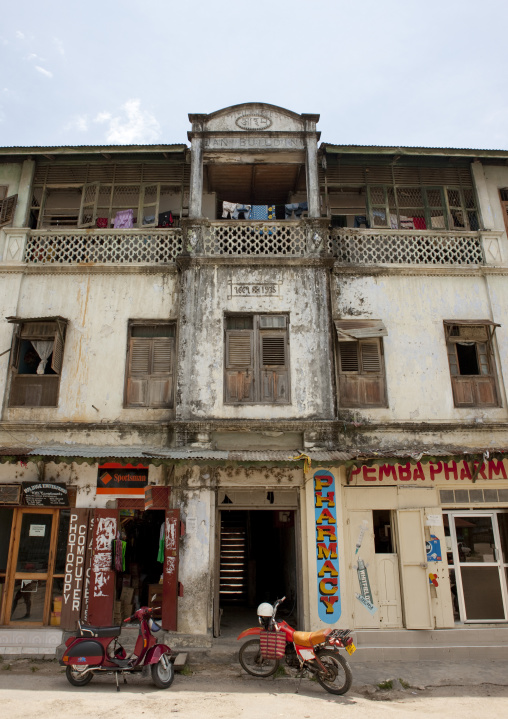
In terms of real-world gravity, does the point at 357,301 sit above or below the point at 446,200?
below

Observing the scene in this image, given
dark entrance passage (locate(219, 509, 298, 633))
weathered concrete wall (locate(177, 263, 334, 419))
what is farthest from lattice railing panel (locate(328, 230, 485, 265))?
dark entrance passage (locate(219, 509, 298, 633))

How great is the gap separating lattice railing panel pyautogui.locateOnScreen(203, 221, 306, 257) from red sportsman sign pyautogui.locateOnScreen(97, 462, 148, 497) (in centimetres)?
473

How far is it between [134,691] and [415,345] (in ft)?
25.7

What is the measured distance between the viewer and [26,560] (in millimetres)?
9586

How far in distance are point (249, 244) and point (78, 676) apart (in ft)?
27.0

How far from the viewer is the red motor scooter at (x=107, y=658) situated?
6941 mm

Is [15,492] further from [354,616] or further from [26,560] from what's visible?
[354,616]

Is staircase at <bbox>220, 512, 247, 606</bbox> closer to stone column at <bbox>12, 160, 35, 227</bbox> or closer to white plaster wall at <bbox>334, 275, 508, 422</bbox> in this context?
white plaster wall at <bbox>334, 275, 508, 422</bbox>

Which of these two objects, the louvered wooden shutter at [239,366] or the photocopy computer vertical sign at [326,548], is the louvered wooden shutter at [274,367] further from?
the photocopy computer vertical sign at [326,548]

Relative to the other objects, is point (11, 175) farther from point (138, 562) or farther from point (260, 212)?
point (138, 562)

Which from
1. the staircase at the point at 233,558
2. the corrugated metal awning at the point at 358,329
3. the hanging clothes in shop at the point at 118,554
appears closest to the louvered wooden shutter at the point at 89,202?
the corrugated metal awning at the point at 358,329

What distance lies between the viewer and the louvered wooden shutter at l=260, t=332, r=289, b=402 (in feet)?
33.2

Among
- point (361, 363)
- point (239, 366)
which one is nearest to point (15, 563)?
point (239, 366)

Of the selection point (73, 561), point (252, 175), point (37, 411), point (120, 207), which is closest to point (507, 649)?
point (73, 561)
